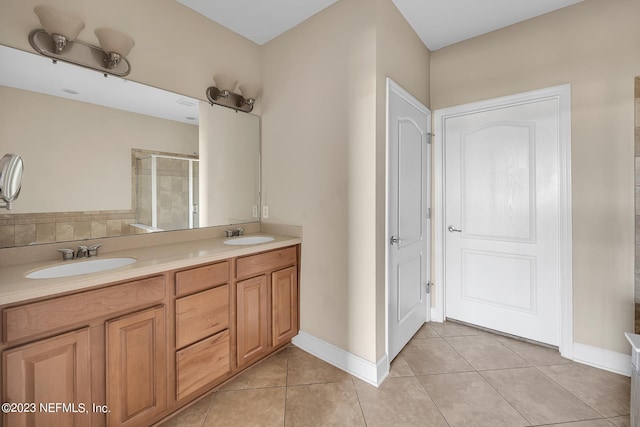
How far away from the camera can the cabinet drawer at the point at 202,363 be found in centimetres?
147

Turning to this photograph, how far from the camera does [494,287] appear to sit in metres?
2.40

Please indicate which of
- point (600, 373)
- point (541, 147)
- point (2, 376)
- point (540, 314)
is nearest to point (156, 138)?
point (2, 376)

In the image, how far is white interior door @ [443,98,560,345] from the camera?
2.13 meters

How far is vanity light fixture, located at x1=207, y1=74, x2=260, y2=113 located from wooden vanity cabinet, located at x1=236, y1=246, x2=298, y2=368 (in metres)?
1.29

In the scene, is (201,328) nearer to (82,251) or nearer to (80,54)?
(82,251)

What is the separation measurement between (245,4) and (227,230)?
5.59ft

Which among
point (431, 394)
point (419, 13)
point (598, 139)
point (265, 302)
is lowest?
point (431, 394)

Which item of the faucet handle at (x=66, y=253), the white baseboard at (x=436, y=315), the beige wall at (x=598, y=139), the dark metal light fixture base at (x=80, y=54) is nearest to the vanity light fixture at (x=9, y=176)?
the faucet handle at (x=66, y=253)

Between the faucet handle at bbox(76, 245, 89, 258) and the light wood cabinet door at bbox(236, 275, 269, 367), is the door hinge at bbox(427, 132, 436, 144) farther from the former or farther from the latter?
the faucet handle at bbox(76, 245, 89, 258)

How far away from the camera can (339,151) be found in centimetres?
194

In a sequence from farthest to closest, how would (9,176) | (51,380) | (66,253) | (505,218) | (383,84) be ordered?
(505,218) → (383,84) → (66,253) → (9,176) → (51,380)

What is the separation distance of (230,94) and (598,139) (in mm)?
2763

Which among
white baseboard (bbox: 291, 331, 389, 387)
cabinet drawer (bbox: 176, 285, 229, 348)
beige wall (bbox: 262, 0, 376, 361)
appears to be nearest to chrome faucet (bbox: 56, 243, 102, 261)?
cabinet drawer (bbox: 176, 285, 229, 348)

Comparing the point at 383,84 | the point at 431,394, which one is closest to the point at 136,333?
the point at 431,394
